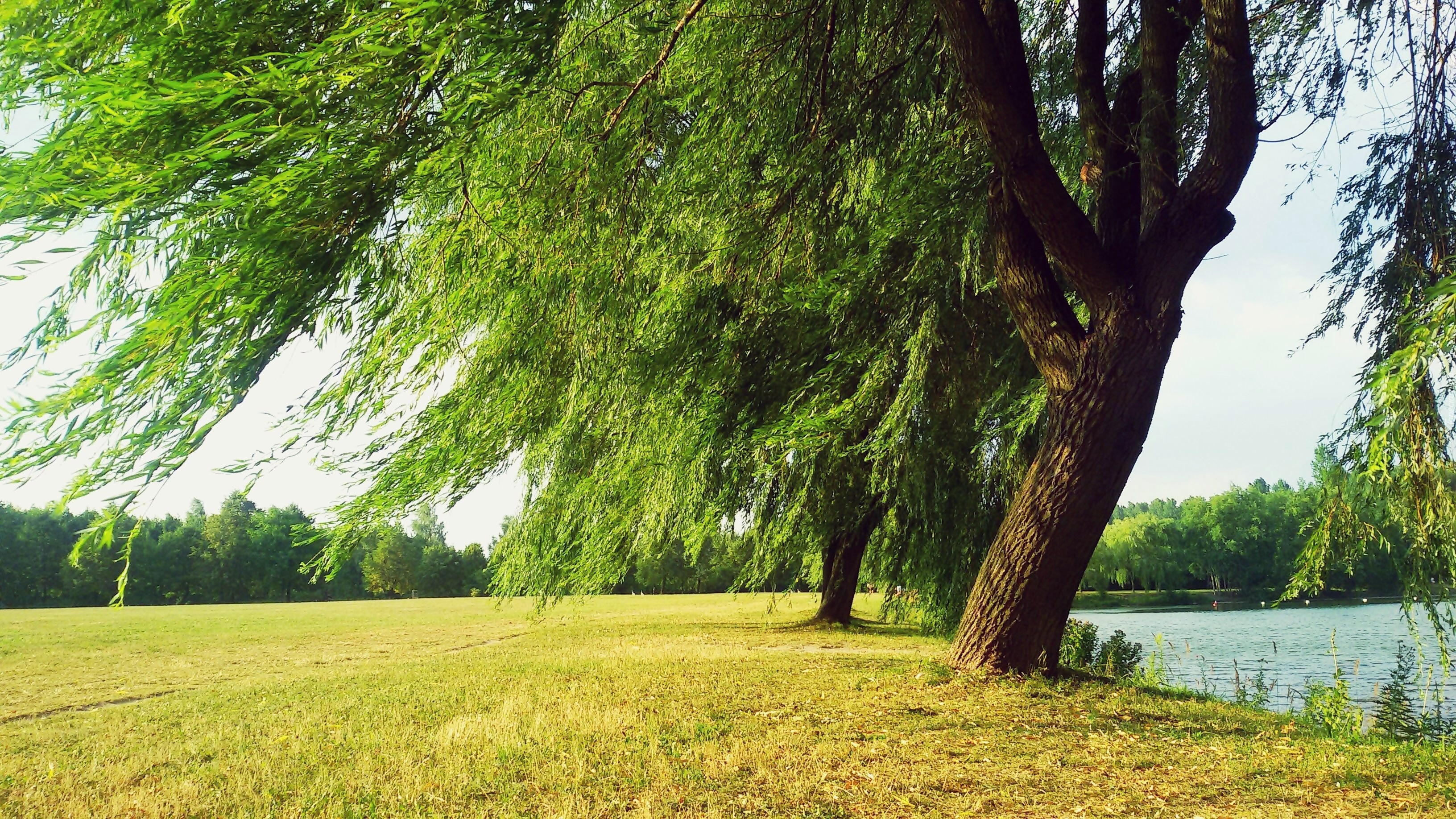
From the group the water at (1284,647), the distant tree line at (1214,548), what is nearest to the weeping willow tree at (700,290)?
the water at (1284,647)

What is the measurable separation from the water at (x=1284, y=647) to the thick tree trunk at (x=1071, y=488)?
11.6 feet

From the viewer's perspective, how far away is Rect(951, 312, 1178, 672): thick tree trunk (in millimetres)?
6211

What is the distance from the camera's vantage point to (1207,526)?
5169cm

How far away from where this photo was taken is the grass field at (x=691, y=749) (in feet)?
13.5

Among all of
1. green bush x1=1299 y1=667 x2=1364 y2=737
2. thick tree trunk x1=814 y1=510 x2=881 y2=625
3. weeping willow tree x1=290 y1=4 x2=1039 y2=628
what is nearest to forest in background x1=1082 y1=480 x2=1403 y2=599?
thick tree trunk x1=814 y1=510 x2=881 y2=625

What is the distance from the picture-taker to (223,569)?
57.0 metres

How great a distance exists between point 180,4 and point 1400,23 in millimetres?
8920

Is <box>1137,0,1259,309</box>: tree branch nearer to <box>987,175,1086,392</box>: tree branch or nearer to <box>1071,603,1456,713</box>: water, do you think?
<box>987,175,1086,392</box>: tree branch

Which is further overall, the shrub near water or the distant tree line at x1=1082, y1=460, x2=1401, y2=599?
the distant tree line at x1=1082, y1=460, x2=1401, y2=599

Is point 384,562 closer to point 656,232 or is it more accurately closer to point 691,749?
point 656,232

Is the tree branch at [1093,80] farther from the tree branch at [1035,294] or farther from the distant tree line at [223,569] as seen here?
the distant tree line at [223,569]

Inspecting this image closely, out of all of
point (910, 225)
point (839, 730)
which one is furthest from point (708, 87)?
point (839, 730)

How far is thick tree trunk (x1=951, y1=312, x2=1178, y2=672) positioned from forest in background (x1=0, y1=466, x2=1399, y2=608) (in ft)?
103

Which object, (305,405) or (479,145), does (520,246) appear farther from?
(305,405)
